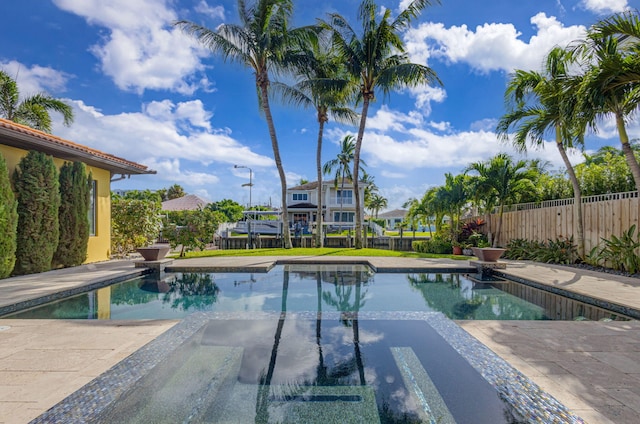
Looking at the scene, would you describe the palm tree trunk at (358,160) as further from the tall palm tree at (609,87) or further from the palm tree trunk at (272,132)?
the tall palm tree at (609,87)

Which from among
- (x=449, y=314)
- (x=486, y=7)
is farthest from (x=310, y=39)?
(x=449, y=314)

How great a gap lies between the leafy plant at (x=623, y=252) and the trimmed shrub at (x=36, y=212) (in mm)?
14695

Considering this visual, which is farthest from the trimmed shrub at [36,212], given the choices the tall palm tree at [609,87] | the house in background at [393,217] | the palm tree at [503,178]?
the house in background at [393,217]

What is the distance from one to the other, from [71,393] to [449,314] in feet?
16.6

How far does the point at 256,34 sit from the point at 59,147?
8489mm

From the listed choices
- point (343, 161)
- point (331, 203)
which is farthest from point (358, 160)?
point (331, 203)

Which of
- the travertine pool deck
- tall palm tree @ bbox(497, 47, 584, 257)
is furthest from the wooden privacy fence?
the travertine pool deck

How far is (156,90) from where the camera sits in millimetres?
15781

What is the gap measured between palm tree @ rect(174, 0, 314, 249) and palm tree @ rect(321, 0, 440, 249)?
5.22 feet

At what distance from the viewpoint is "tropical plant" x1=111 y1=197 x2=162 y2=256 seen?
12.5m

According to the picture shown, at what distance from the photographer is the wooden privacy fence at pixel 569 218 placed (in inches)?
357

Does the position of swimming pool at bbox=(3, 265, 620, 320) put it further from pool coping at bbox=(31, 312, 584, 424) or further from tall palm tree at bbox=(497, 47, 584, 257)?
tall palm tree at bbox=(497, 47, 584, 257)

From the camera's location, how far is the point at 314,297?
6.74 m

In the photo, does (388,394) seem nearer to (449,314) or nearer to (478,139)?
(449,314)
